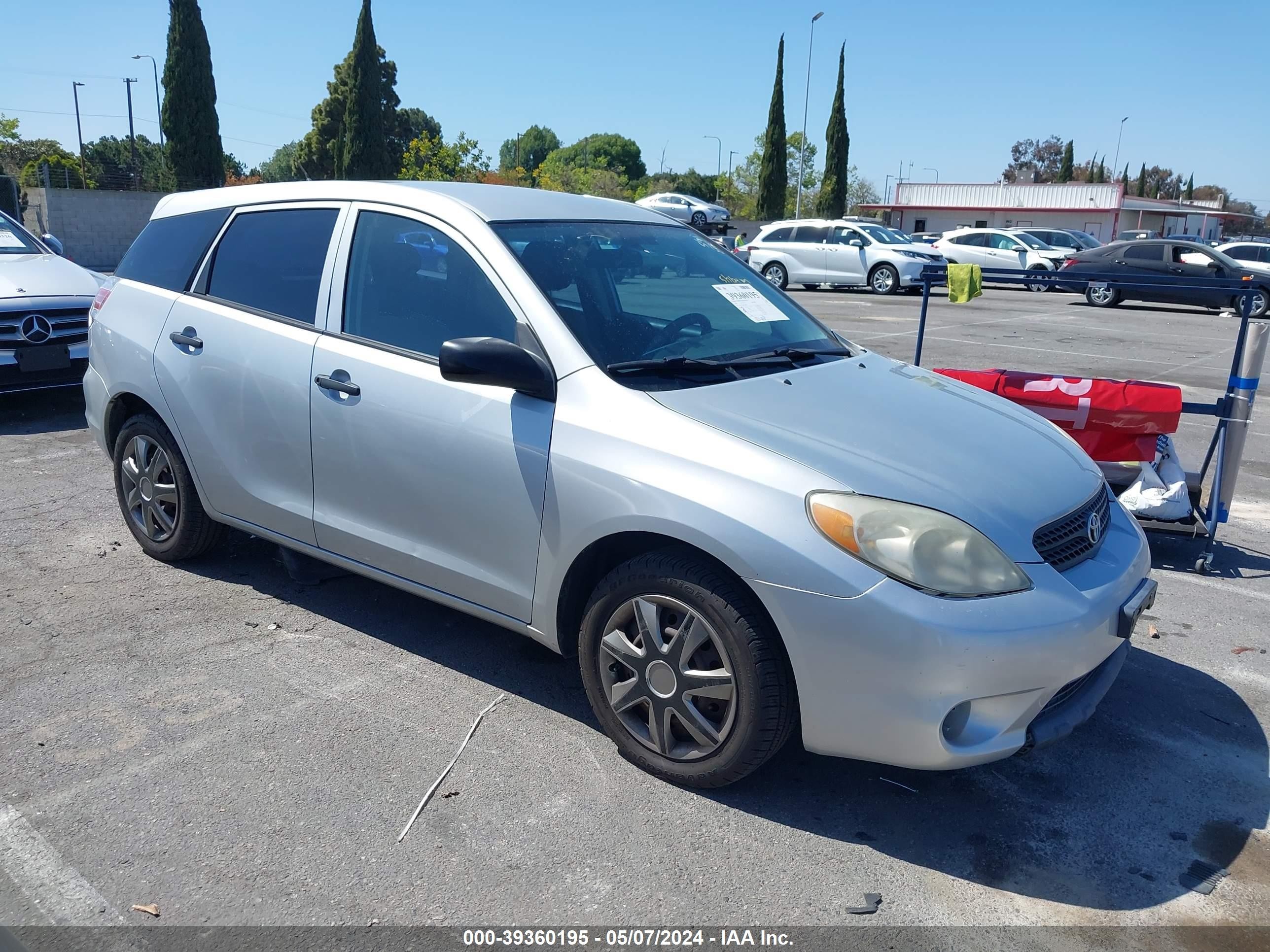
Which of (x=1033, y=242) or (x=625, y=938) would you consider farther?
(x=1033, y=242)

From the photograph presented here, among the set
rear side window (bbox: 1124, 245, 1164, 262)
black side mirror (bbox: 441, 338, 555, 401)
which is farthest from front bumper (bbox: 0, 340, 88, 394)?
rear side window (bbox: 1124, 245, 1164, 262)

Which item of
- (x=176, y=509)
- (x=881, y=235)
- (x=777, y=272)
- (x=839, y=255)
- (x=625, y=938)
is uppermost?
(x=881, y=235)

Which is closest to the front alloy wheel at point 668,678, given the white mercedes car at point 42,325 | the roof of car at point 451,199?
the roof of car at point 451,199

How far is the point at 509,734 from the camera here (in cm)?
349

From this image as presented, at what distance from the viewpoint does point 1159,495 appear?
512cm

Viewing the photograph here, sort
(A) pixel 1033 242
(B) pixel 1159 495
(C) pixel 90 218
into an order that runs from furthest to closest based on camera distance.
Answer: (C) pixel 90 218 < (A) pixel 1033 242 < (B) pixel 1159 495

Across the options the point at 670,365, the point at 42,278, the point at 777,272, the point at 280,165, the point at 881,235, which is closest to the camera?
the point at 670,365

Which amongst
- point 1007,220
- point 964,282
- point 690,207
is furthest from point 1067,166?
point 964,282

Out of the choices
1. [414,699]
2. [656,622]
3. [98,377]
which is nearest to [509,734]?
[414,699]

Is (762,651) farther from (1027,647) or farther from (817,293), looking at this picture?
(817,293)

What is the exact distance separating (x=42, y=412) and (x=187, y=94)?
34806mm

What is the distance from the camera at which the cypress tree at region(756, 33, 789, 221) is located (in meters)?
53.3

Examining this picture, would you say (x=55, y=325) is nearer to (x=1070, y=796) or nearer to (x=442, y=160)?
(x=1070, y=796)

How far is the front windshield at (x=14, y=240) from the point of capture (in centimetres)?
883
